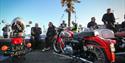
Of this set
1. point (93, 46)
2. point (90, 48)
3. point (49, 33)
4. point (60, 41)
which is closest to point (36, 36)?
point (49, 33)

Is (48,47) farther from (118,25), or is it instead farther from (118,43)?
(118,43)

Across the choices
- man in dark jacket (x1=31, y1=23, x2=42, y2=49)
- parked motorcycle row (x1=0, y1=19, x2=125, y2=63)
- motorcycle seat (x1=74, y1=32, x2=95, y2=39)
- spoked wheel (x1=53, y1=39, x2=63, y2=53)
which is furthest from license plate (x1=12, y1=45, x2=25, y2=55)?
man in dark jacket (x1=31, y1=23, x2=42, y2=49)

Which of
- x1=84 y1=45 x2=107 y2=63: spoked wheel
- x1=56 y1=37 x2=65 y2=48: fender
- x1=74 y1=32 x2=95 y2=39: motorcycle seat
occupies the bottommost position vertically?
x1=84 y1=45 x2=107 y2=63: spoked wheel

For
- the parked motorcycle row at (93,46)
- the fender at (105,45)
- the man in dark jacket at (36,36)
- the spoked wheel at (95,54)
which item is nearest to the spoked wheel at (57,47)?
the parked motorcycle row at (93,46)

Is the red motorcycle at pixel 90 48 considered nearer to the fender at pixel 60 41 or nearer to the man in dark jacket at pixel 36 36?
the fender at pixel 60 41

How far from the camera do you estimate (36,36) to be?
1914 centimetres

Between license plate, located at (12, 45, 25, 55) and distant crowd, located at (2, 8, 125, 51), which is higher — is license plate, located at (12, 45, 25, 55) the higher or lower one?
the lower one

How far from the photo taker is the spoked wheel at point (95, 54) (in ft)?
28.8

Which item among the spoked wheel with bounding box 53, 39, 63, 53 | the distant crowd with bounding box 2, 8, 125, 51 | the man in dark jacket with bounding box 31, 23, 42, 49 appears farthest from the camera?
the man in dark jacket with bounding box 31, 23, 42, 49

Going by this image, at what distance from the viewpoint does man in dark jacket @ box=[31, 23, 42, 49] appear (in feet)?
62.1

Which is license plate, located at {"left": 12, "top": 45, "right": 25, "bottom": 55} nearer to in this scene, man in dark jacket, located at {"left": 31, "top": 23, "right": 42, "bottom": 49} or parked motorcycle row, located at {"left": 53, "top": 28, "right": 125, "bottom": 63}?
parked motorcycle row, located at {"left": 53, "top": 28, "right": 125, "bottom": 63}

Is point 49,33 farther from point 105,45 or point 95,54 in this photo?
point 105,45

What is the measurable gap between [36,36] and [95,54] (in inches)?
412

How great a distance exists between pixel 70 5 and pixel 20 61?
25473mm
